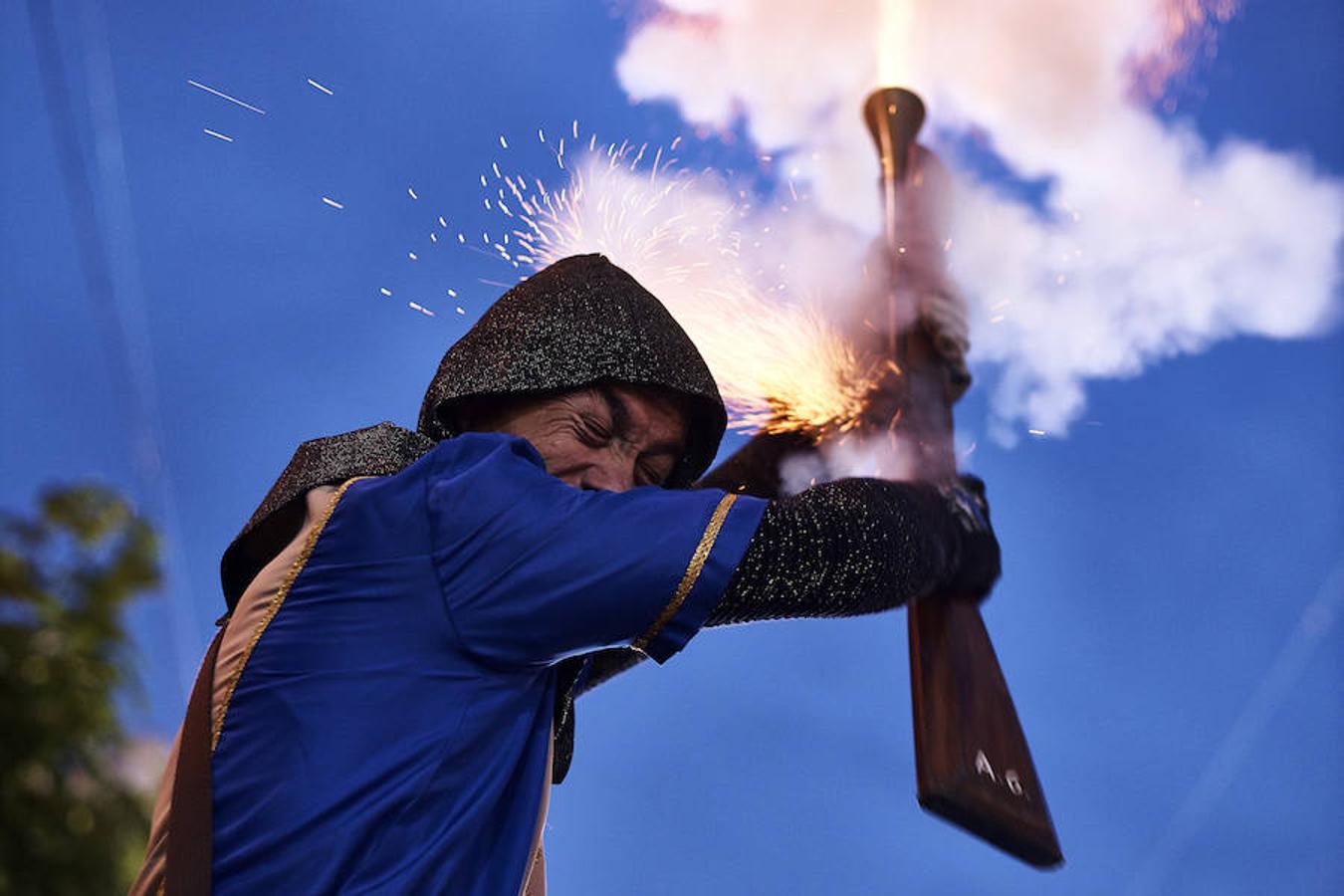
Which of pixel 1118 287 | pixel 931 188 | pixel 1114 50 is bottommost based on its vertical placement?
pixel 931 188

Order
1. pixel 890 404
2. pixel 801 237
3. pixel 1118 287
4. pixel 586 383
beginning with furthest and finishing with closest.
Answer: pixel 1118 287, pixel 801 237, pixel 890 404, pixel 586 383

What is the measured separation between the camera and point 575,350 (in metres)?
1.52

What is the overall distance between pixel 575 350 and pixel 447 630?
0.36 meters

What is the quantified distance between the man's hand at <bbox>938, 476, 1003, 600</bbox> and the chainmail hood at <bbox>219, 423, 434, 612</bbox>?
66 cm

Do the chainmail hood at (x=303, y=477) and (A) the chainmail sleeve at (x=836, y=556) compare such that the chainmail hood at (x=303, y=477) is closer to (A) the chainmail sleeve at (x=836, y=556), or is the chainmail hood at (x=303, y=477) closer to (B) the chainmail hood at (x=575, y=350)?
(B) the chainmail hood at (x=575, y=350)

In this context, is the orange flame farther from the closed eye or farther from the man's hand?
the closed eye

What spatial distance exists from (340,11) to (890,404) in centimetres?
257

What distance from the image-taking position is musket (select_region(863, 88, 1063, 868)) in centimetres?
165

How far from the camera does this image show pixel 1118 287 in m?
3.55

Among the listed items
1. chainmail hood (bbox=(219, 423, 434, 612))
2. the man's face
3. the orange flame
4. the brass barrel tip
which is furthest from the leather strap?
the orange flame

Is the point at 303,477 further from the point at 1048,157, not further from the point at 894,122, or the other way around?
the point at 1048,157

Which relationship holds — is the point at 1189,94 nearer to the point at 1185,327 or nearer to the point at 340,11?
the point at 1185,327

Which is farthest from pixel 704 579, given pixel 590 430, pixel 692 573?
pixel 590 430

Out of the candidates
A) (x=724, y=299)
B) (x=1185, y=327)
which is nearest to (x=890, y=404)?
(x=724, y=299)
